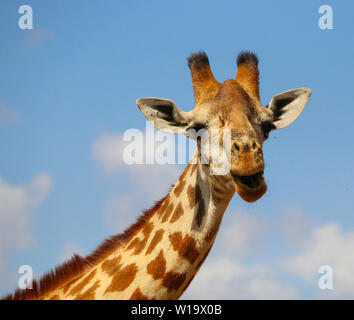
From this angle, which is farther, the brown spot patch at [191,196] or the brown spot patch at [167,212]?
the brown spot patch at [167,212]

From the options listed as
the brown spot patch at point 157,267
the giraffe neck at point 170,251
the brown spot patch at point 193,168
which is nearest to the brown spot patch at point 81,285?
the giraffe neck at point 170,251

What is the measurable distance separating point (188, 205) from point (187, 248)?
2.28 ft

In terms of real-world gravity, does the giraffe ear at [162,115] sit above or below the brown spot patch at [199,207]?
above

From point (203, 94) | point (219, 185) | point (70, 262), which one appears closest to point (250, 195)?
point (219, 185)

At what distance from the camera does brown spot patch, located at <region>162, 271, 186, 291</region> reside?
6.82 metres

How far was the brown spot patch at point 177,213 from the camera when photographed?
290 inches

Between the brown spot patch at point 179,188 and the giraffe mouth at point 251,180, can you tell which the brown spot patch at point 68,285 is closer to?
the brown spot patch at point 179,188

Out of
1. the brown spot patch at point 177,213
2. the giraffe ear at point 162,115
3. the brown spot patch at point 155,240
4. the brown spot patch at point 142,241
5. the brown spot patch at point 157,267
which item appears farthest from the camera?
the giraffe ear at point 162,115

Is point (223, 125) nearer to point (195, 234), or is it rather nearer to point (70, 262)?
point (195, 234)

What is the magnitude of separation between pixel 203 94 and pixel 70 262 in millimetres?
3558

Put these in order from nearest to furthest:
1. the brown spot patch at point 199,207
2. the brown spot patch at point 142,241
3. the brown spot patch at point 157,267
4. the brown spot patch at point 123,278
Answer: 1. the brown spot patch at point 157,267
2. the brown spot patch at point 123,278
3. the brown spot patch at point 199,207
4. the brown spot patch at point 142,241

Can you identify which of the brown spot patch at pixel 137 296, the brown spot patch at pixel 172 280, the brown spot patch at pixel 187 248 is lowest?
the brown spot patch at pixel 137 296

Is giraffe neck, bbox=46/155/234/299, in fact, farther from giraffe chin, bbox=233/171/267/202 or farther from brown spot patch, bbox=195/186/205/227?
giraffe chin, bbox=233/171/267/202

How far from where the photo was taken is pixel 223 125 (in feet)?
23.4
